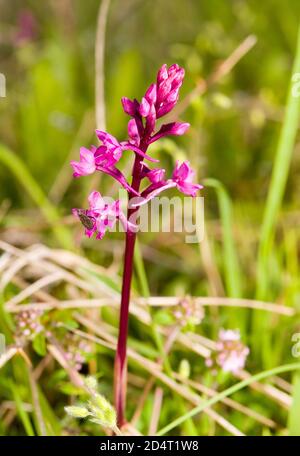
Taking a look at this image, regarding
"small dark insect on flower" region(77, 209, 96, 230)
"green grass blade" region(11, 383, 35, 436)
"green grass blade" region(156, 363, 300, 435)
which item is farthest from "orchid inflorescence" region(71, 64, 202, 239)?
"green grass blade" region(11, 383, 35, 436)

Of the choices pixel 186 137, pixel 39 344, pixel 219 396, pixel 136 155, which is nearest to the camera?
pixel 136 155

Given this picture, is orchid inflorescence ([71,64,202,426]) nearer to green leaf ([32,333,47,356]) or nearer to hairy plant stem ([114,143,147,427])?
hairy plant stem ([114,143,147,427])

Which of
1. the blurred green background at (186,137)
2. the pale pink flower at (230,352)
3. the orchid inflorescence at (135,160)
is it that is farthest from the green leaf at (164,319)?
the orchid inflorescence at (135,160)

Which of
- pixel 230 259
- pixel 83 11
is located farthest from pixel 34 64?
pixel 230 259

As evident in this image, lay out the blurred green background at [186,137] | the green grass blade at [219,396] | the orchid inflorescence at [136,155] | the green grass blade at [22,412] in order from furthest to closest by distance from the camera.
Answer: the blurred green background at [186,137]
the green grass blade at [22,412]
the green grass blade at [219,396]
the orchid inflorescence at [136,155]

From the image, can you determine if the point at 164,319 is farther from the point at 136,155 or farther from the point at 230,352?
the point at 136,155

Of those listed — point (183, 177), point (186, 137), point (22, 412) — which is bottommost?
point (22, 412)

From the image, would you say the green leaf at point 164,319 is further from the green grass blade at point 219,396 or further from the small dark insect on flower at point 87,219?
the small dark insect on flower at point 87,219

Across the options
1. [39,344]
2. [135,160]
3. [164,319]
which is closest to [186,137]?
[164,319]

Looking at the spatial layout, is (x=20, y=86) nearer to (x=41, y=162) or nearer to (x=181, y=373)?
(x=41, y=162)
